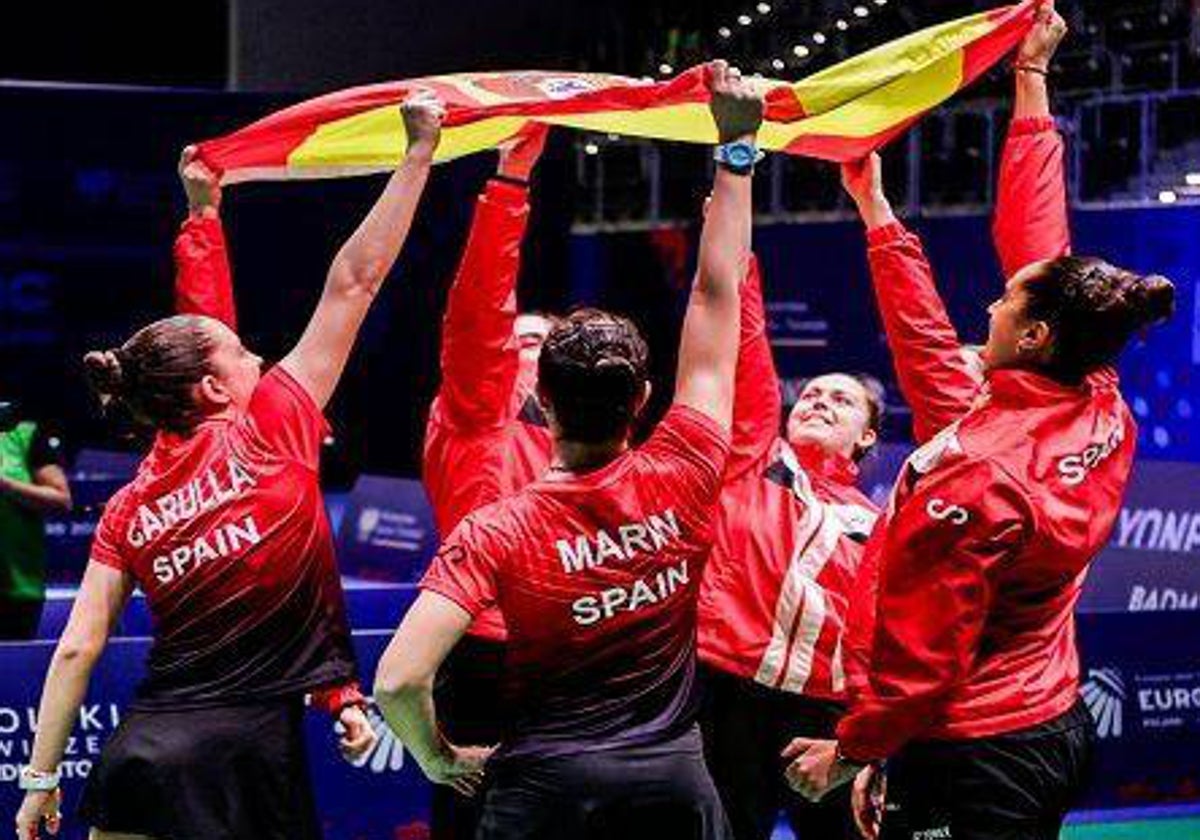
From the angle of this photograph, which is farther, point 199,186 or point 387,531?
point 387,531

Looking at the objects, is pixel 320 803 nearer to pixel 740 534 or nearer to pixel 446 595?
pixel 740 534

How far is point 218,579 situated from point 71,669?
0.32 m

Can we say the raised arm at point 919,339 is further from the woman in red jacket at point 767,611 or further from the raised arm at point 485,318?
the raised arm at point 485,318

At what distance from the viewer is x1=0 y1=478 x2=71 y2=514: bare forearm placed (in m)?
8.11

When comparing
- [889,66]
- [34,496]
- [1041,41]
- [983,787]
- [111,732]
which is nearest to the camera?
[983,787]

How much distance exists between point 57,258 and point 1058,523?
11.4m

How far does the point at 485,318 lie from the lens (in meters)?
4.82

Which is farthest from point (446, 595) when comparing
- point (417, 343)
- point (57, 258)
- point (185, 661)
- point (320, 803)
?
point (417, 343)

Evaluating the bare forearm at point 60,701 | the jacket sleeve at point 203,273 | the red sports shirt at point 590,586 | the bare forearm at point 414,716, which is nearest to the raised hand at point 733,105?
the red sports shirt at point 590,586

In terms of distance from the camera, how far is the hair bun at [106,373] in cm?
445

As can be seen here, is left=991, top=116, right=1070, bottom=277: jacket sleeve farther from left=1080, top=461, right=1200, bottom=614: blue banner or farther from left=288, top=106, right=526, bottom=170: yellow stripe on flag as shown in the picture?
left=1080, top=461, right=1200, bottom=614: blue banner

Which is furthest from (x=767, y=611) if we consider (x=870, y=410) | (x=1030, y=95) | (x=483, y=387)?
(x=1030, y=95)

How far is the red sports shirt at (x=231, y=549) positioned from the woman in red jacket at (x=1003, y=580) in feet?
3.10

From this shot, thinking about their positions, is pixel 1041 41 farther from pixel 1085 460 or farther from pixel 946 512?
pixel 946 512
